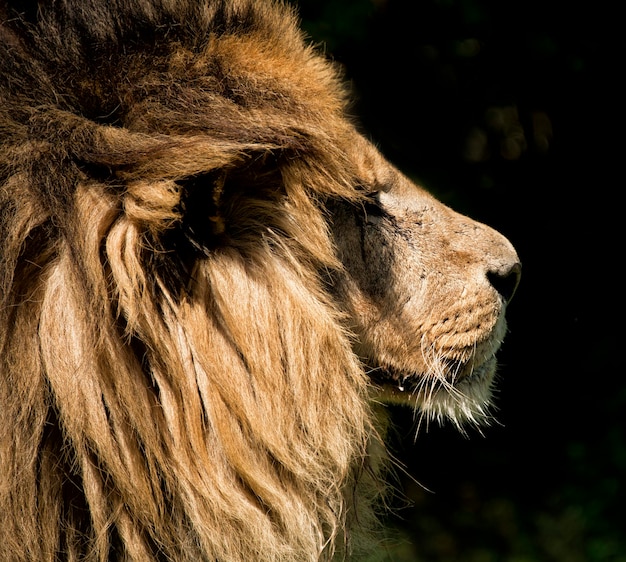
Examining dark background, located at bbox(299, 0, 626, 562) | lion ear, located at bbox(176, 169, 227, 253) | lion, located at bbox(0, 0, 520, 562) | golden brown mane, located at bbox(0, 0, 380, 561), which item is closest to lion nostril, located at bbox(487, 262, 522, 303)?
lion, located at bbox(0, 0, 520, 562)

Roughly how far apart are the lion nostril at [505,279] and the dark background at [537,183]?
1800 millimetres

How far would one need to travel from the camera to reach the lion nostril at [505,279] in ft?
7.51

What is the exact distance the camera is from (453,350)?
2.27 m

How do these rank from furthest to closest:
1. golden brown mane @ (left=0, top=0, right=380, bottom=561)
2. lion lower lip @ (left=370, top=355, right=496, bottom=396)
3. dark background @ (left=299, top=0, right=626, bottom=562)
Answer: dark background @ (left=299, top=0, right=626, bottom=562)
lion lower lip @ (left=370, top=355, right=496, bottom=396)
golden brown mane @ (left=0, top=0, right=380, bottom=561)

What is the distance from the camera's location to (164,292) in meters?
1.91

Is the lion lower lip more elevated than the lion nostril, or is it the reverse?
the lion nostril

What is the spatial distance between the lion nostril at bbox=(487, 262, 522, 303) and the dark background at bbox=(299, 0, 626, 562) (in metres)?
1.80

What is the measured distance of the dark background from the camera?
411 centimetres

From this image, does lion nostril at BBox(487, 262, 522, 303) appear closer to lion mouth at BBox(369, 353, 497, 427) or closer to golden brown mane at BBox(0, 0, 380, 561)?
lion mouth at BBox(369, 353, 497, 427)

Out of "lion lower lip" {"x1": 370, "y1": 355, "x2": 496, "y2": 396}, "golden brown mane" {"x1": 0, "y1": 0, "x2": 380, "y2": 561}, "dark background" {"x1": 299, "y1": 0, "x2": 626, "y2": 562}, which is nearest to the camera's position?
"golden brown mane" {"x1": 0, "y1": 0, "x2": 380, "y2": 561}

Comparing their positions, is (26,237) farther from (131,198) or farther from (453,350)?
(453,350)

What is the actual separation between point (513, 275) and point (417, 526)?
318cm

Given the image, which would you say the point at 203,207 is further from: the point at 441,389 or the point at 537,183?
the point at 537,183

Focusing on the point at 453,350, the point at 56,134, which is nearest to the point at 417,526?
the point at 453,350
